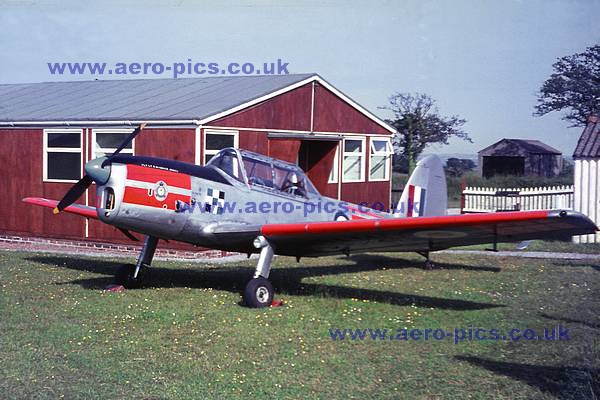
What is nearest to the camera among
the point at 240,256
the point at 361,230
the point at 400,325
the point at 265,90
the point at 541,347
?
the point at 541,347

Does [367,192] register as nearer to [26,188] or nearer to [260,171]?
[26,188]

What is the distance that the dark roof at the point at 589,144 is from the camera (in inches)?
779

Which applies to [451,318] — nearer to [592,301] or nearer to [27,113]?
[592,301]

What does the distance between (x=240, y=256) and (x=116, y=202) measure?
23.9 ft

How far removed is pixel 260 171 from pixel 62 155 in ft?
30.0

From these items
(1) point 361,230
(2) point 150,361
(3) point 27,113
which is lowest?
(2) point 150,361

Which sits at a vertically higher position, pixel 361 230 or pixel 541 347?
pixel 361 230

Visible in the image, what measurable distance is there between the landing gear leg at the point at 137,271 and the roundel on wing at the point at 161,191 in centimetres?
167

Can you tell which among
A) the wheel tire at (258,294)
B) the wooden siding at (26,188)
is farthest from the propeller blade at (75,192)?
the wooden siding at (26,188)

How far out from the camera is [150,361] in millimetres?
7504

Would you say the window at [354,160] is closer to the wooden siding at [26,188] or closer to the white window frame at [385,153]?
the white window frame at [385,153]

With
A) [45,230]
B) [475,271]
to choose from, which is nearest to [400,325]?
[475,271]

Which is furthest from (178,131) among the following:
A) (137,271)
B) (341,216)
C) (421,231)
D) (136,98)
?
(421,231)

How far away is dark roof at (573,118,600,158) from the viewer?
1980 centimetres
